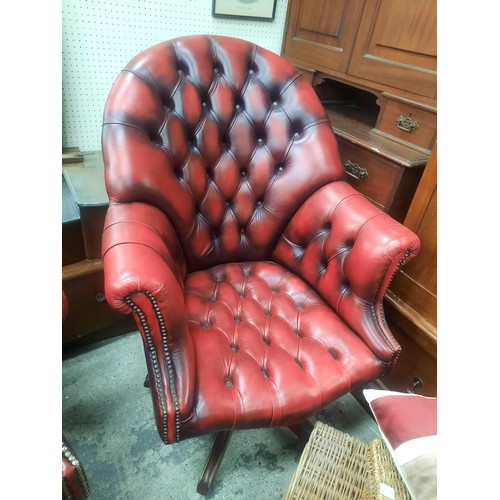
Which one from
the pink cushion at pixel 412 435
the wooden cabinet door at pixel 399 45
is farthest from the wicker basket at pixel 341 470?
the wooden cabinet door at pixel 399 45

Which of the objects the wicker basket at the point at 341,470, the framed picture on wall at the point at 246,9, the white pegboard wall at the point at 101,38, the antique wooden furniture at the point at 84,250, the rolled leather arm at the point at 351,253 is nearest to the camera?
the wicker basket at the point at 341,470

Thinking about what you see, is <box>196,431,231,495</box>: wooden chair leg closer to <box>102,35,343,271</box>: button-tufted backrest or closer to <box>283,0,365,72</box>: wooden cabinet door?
<box>102,35,343,271</box>: button-tufted backrest

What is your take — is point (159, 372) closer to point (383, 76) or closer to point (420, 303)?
point (420, 303)

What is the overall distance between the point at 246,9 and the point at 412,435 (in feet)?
5.40

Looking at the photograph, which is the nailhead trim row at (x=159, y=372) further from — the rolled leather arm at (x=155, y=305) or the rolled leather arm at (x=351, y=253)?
the rolled leather arm at (x=351, y=253)

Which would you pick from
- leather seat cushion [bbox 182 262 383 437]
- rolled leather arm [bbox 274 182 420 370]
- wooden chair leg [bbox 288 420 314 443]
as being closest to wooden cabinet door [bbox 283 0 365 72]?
rolled leather arm [bbox 274 182 420 370]

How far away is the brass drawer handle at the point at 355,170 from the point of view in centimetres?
131

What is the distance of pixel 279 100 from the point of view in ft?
3.89

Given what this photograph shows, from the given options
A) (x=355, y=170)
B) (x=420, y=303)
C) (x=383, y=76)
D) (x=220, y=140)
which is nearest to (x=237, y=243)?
(x=220, y=140)

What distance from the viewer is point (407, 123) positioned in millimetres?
1226

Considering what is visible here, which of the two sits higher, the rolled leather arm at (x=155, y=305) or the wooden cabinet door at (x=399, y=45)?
the wooden cabinet door at (x=399, y=45)

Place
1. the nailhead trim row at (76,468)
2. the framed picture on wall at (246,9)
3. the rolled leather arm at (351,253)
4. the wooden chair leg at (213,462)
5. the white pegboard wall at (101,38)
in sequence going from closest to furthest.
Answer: the nailhead trim row at (76,468), the rolled leather arm at (351,253), the wooden chair leg at (213,462), the white pegboard wall at (101,38), the framed picture on wall at (246,9)

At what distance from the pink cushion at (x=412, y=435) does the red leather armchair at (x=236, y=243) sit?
20 centimetres

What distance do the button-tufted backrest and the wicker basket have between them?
64cm
